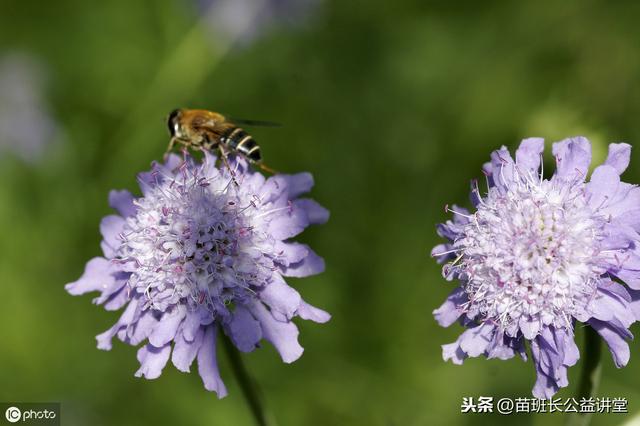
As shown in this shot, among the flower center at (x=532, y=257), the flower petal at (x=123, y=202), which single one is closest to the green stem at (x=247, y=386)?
the flower petal at (x=123, y=202)

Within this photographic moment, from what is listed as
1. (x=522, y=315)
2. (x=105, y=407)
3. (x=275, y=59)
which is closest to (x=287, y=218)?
(x=522, y=315)

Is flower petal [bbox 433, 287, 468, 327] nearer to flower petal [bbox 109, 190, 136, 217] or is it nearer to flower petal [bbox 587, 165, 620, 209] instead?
flower petal [bbox 587, 165, 620, 209]

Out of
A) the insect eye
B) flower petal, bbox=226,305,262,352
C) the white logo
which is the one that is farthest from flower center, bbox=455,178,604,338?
the white logo

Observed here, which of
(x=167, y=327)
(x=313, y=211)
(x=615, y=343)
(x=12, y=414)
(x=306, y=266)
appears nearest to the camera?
(x=615, y=343)

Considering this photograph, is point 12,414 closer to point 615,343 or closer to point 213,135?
point 213,135

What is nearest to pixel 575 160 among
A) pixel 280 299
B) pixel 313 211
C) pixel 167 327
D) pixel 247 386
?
pixel 313 211
